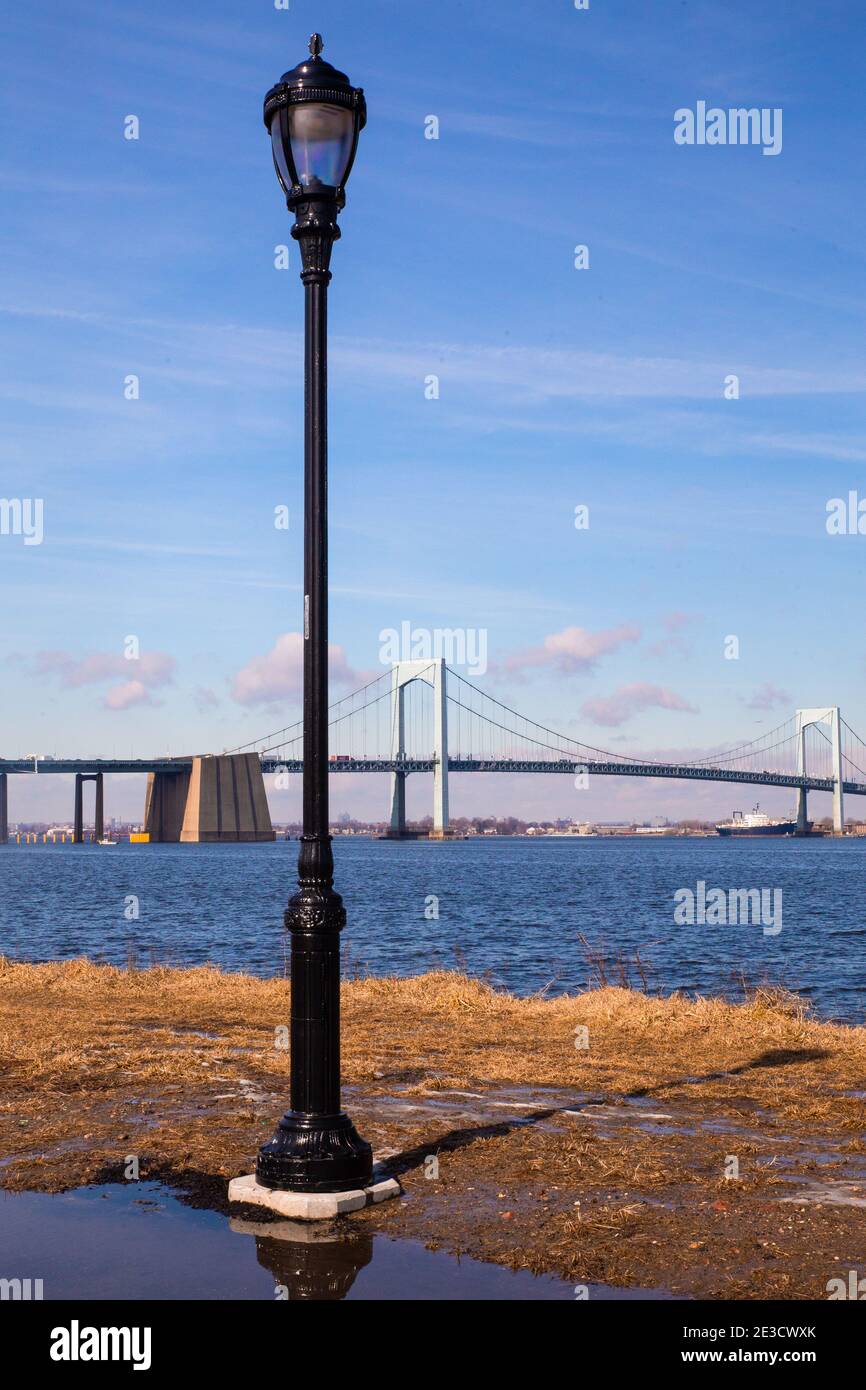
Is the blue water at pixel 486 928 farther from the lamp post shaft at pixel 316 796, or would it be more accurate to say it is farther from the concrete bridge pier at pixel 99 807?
the concrete bridge pier at pixel 99 807

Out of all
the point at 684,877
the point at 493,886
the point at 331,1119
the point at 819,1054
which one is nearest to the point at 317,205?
the point at 331,1119

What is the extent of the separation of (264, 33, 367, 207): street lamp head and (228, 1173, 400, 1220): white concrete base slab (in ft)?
17.3

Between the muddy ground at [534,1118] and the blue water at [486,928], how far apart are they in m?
3.87

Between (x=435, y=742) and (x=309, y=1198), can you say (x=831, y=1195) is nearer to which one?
(x=309, y=1198)

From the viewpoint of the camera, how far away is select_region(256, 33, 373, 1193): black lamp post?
6707 millimetres

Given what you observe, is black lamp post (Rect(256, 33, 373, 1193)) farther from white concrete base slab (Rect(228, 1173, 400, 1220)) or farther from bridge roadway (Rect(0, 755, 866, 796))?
bridge roadway (Rect(0, 755, 866, 796))

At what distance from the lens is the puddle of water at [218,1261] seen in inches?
210

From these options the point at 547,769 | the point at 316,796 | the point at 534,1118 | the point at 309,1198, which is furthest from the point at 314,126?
the point at 547,769

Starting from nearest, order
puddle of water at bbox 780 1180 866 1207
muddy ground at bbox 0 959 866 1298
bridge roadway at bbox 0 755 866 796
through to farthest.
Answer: muddy ground at bbox 0 959 866 1298 → puddle of water at bbox 780 1180 866 1207 → bridge roadway at bbox 0 755 866 796

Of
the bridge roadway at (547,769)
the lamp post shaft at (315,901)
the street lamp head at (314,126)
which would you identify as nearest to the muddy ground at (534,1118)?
the lamp post shaft at (315,901)

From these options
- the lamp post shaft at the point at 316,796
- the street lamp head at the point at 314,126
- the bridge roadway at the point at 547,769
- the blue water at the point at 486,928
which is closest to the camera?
the lamp post shaft at the point at 316,796

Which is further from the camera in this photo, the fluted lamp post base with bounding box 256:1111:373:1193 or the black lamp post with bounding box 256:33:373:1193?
the black lamp post with bounding box 256:33:373:1193

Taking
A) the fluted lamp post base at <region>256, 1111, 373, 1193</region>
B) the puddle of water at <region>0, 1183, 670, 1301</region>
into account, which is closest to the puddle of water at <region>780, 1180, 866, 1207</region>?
the puddle of water at <region>0, 1183, 670, 1301</region>

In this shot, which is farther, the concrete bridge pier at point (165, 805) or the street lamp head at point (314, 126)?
the concrete bridge pier at point (165, 805)
